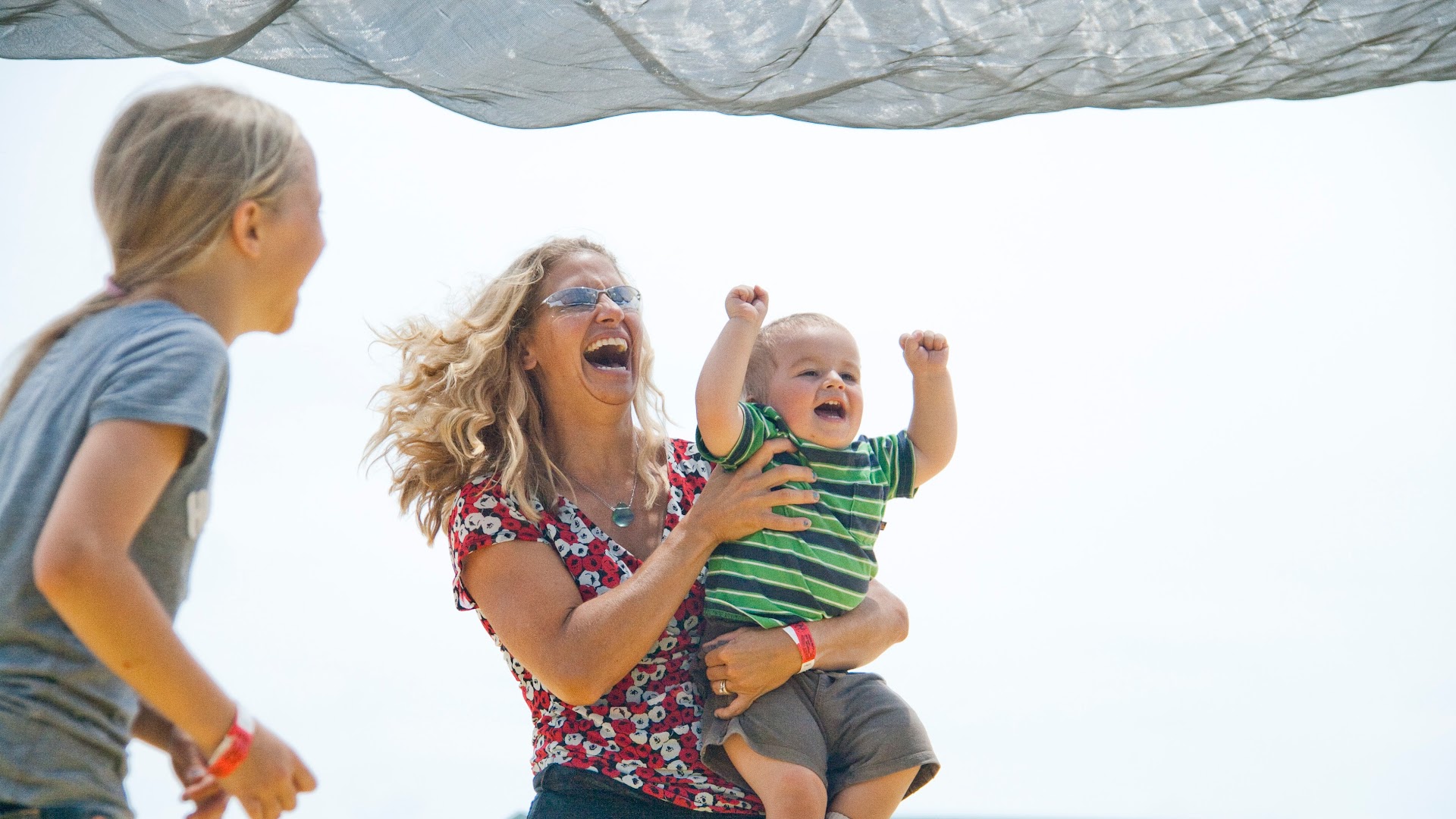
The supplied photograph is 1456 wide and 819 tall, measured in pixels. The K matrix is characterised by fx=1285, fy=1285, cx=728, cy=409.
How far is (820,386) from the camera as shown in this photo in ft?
9.25

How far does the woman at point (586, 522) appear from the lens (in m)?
2.54

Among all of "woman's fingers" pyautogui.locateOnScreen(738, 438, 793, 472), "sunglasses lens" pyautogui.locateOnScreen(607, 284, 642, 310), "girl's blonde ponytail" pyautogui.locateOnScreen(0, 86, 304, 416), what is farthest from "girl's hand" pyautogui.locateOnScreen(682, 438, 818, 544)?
"girl's blonde ponytail" pyautogui.locateOnScreen(0, 86, 304, 416)

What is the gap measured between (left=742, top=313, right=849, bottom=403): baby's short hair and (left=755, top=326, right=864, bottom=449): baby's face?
1 centimetres

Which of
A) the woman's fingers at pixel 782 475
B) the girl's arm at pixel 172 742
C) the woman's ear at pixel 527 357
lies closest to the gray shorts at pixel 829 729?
the woman's fingers at pixel 782 475

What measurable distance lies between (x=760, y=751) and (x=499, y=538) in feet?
2.22

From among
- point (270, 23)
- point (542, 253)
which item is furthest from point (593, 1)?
point (542, 253)

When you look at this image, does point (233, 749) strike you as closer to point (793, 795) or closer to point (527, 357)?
point (793, 795)

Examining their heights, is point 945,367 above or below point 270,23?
below

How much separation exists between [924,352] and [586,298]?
0.79 meters

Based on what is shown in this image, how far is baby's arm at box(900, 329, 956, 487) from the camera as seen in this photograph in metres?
2.93

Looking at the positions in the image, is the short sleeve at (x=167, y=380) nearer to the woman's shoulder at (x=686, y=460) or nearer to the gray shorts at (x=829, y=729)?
the gray shorts at (x=829, y=729)

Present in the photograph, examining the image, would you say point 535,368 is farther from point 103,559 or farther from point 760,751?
point 103,559

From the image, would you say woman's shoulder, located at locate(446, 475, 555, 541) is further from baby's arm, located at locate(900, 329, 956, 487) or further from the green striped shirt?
baby's arm, located at locate(900, 329, 956, 487)

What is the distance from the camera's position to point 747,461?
8.98 feet
